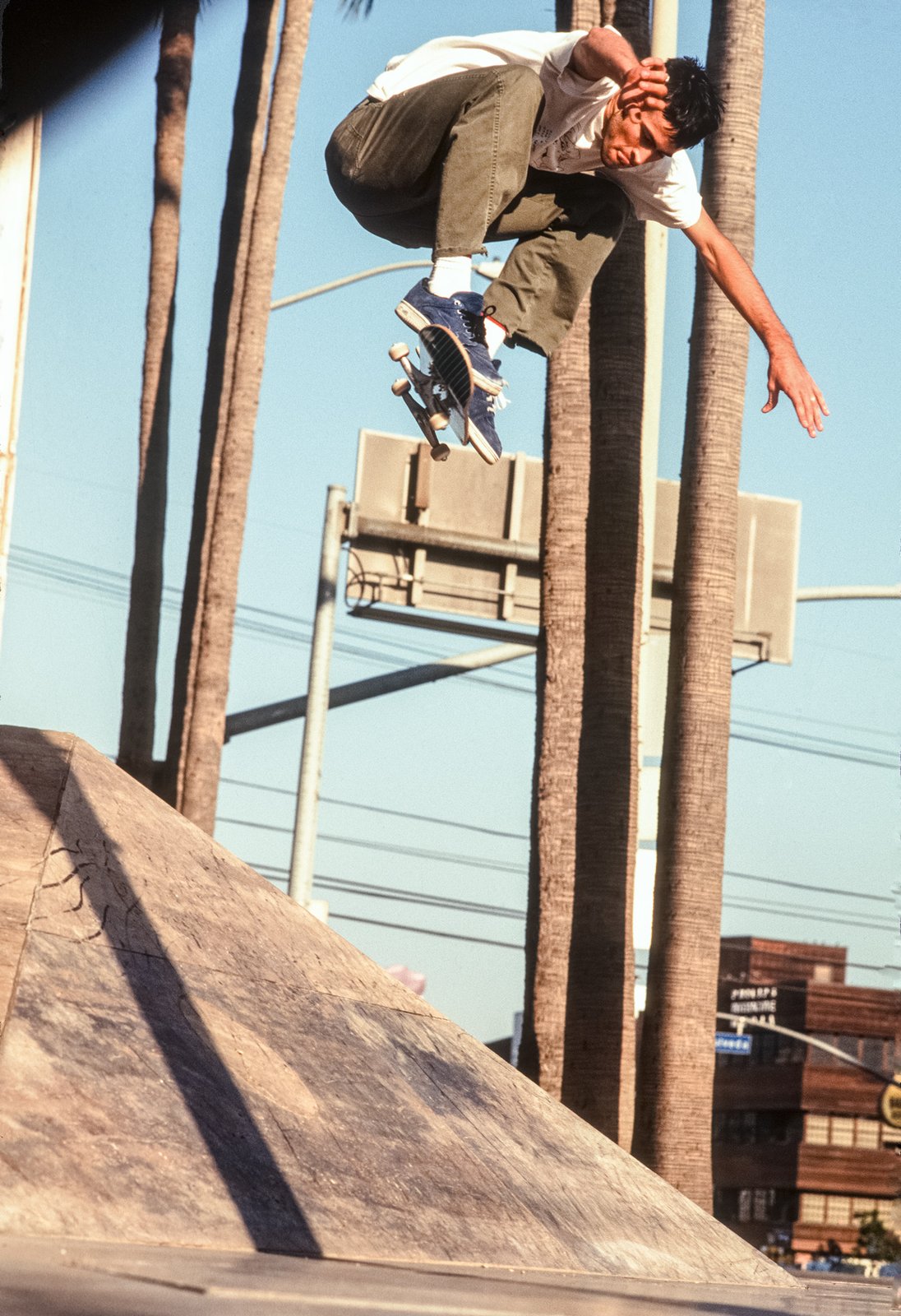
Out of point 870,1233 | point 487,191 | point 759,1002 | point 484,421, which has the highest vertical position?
point 487,191

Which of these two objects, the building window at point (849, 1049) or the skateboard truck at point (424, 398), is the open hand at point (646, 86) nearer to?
the skateboard truck at point (424, 398)

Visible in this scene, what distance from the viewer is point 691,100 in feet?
19.7

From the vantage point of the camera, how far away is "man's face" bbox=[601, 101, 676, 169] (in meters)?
6.02

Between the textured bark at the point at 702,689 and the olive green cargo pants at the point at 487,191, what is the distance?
357 centimetres

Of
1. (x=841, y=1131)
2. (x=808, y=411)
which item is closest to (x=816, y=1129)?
(x=841, y=1131)

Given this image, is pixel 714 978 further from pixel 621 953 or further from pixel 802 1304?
pixel 802 1304

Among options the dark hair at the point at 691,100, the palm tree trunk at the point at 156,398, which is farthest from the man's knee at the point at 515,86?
the palm tree trunk at the point at 156,398

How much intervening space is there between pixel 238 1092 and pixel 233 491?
45.0ft

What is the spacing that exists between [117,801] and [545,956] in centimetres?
397

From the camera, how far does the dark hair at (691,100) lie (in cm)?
598

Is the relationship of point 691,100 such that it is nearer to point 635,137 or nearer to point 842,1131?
point 635,137

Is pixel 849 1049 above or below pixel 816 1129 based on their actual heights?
above

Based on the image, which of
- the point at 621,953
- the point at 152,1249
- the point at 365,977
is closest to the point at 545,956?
the point at 621,953

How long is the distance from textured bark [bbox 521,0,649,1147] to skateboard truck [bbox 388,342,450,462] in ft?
12.8
